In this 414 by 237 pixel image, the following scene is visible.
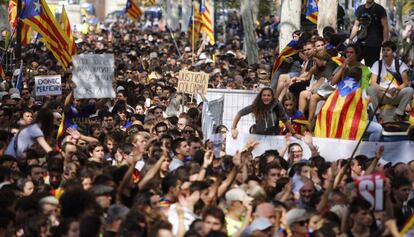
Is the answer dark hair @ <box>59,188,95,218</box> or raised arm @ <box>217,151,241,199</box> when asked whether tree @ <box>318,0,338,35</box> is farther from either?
dark hair @ <box>59,188,95,218</box>

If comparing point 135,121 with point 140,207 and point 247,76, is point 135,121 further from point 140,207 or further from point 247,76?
point 247,76

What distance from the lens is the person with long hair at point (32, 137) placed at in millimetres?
14055

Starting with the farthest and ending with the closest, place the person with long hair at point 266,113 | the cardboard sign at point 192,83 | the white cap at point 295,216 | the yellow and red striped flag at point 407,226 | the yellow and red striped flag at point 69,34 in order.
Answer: the yellow and red striped flag at point 69,34, the cardboard sign at point 192,83, the person with long hair at point 266,113, the yellow and red striped flag at point 407,226, the white cap at point 295,216

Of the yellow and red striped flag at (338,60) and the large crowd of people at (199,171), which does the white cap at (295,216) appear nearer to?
the large crowd of people at (199,171)

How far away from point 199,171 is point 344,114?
4409 millimetres

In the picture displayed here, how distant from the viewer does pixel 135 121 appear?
59.5 feet

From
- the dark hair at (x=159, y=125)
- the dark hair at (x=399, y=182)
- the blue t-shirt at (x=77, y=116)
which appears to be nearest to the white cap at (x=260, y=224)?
the dark hair at (x=399, y=182)

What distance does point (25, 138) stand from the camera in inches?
555

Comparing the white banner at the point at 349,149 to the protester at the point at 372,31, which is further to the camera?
the protester at the point at 372,31

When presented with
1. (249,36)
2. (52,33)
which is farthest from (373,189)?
(249,36)

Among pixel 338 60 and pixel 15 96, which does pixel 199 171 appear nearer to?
pixel 338 60

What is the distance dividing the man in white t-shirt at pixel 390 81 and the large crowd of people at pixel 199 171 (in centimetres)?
2

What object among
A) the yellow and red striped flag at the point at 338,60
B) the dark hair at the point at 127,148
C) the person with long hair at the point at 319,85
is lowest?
the dark hair at the point at 127,148

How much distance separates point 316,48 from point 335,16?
6.57 m
